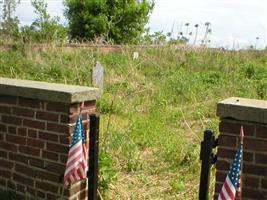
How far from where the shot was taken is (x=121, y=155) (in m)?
5.38

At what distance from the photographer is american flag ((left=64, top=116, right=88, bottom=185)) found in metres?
3.54

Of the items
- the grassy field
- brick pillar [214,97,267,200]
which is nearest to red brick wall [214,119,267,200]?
brick pillar [214,97,267,200]

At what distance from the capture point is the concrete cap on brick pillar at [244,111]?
120 inches

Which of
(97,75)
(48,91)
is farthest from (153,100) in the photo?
(48,91)

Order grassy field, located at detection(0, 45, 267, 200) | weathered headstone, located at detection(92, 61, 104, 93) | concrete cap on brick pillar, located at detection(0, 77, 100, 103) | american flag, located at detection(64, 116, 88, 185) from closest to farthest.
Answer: american flag, located at detection(64, 116, 88, 185) → concrete cap on brick pillar, located at detection(0, 77, 100, 103) → grassy field, located at detection(0, 45, 267, 200) → weathered headstone, located at detection(92, 61, 104, 93)

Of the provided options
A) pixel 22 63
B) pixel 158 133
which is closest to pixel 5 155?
pixel 158 133

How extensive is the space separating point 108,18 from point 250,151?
2047 centimetres

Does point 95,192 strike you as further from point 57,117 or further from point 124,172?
point 124,172

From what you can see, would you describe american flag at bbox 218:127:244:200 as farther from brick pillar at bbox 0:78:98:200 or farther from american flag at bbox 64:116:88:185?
brick pillar at bbox 0:78:98:200

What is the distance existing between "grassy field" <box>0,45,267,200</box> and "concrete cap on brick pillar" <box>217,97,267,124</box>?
62.9 inches

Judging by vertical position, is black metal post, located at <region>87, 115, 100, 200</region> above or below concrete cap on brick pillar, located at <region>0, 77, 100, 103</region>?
below

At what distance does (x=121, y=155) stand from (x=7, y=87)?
179 cm

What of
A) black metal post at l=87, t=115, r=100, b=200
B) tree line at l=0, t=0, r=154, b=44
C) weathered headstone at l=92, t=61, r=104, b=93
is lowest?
black metal post at l=87, t=115, r=100, b=200

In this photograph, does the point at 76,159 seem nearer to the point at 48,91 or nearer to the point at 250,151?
the point at 48,91
